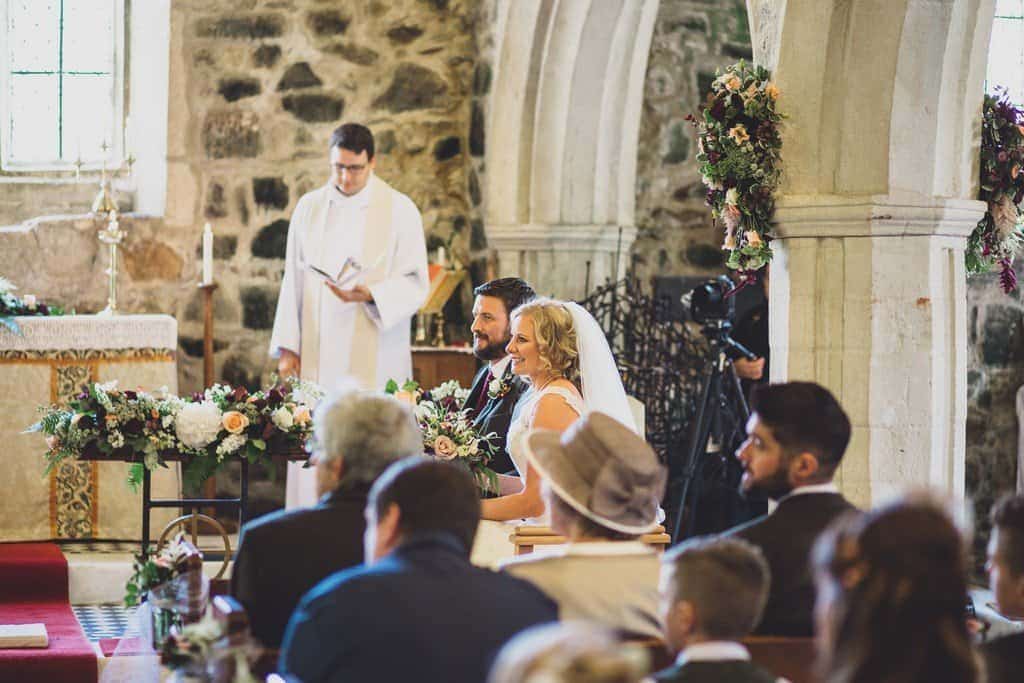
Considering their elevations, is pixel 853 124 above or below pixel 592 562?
above

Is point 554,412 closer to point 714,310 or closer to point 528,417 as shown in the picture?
point 528,417

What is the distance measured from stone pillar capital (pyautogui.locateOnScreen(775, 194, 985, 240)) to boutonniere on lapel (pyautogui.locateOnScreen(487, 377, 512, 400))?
41.5 inches

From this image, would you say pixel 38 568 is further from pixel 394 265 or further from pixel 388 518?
pixel 388 518

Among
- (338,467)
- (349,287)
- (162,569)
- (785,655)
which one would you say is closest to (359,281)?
(349,287)

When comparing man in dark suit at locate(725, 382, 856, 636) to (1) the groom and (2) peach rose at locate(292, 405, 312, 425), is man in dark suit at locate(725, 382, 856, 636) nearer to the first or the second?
(1) the groom

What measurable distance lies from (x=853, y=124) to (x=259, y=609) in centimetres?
284

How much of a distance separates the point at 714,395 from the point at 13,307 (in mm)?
3388

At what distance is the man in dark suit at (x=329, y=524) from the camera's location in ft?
10.7

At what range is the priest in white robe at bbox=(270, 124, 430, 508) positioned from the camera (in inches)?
300

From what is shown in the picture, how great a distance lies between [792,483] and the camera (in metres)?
3.30

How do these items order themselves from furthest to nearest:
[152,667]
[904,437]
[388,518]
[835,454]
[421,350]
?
[421,350] → [904,437] → [152,667] → [835,454] → [388,518]

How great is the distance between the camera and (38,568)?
22.6ft

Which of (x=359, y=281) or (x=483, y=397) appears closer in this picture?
(x=483, y=397)

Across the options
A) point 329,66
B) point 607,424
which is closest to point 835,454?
point 607,424
